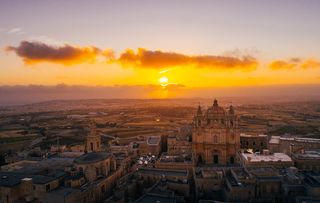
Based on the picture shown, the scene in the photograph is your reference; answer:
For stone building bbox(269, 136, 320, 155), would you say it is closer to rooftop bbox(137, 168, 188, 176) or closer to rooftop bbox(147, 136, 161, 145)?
rooftop bbox(137, 168, 188, 176)

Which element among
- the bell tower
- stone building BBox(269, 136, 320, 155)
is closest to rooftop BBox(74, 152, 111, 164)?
the bell tower

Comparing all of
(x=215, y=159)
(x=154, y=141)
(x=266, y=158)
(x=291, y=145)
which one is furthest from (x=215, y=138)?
(x=154, y=141)

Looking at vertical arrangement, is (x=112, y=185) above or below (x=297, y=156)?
below

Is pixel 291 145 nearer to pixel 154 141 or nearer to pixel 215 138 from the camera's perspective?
pixel 215 138

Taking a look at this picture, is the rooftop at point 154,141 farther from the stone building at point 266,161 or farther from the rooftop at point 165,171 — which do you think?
the stone building at point 266,161

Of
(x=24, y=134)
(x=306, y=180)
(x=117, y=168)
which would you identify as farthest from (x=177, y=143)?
(x=24, y=134)

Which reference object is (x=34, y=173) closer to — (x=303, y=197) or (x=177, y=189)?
(x=177, y=189)

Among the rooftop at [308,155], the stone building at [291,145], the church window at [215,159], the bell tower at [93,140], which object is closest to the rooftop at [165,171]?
the bell tower at [93,140]

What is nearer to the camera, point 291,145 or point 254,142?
point 291,145
